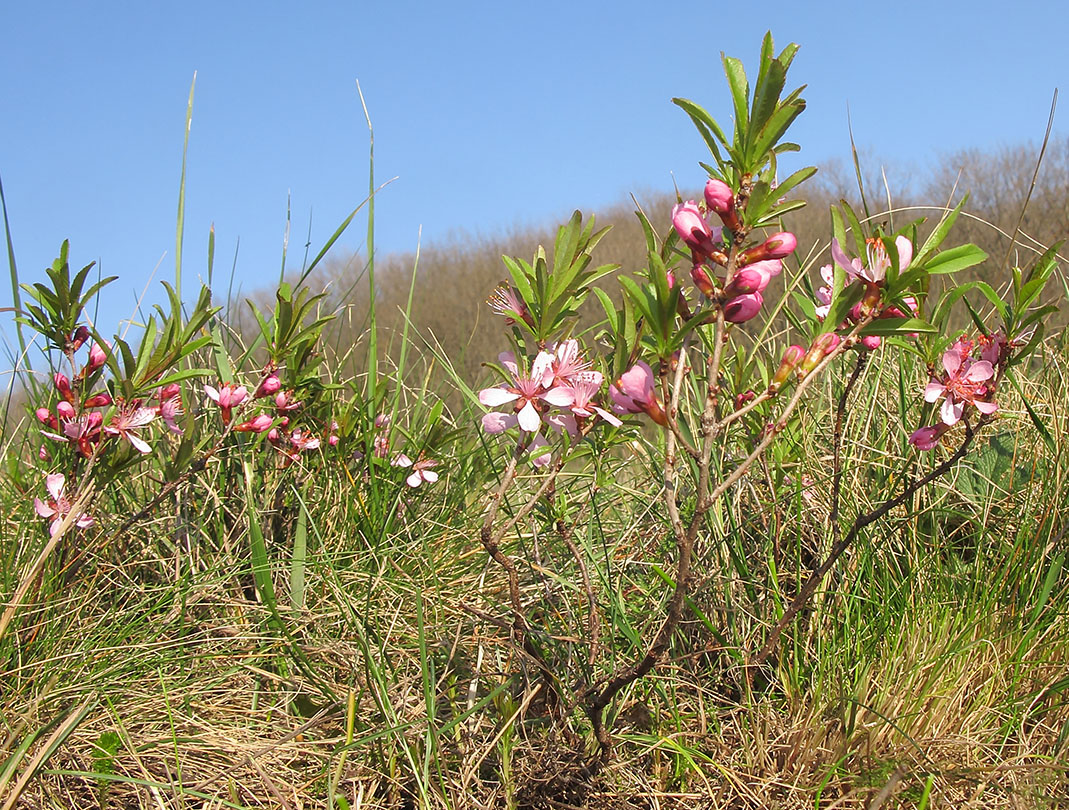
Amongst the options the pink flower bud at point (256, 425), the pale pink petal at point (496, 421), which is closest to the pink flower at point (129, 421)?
the pink flower bud at point (256, 425)

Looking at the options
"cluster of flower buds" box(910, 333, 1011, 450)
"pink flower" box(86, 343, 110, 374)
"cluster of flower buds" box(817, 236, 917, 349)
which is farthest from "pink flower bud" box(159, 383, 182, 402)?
"cluster of flower buds" box(910, 333, 1011, 450)

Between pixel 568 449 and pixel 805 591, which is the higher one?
pixel 568 449

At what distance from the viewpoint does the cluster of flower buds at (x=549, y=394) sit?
3.94 ft

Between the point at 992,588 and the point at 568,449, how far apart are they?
3.19 ft

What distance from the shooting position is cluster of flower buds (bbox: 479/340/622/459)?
120 cm

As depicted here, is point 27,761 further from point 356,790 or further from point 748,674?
point 748,674

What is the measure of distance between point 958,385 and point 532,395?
2.38 ft

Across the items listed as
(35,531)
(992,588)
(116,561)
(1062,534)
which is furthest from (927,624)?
(35,531)

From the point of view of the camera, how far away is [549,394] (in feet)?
3.95

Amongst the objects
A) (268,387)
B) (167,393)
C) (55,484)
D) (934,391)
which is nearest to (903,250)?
(934,391)

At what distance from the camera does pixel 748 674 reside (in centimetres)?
155

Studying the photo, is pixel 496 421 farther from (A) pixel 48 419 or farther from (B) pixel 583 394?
(A) pixel 48 419

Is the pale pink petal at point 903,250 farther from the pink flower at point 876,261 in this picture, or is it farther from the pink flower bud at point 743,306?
the pink flower bud at point 743,306

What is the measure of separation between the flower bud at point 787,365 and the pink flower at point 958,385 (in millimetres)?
337
